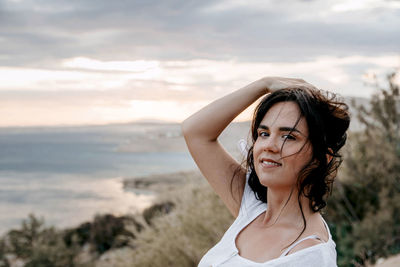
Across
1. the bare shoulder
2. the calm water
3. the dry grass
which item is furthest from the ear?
the calm water

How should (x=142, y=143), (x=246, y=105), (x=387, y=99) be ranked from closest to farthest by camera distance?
1. (x=246, y=105)
2. (x=387, y=99)
3. (x=142, y=143)

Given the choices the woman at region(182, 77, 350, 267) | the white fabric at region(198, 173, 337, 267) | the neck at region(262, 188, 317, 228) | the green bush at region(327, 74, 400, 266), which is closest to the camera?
the white fabric at region(198, 173, 337, 267)

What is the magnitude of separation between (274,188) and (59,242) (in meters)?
7.53

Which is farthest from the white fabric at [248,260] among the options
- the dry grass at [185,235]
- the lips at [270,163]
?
the dry grass at [185,235]

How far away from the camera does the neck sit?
1810 mm

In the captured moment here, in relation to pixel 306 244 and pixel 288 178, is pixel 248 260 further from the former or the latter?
pixel 288 178

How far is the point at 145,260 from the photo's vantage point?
6191 mm

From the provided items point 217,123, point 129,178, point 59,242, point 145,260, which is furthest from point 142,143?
point 217,123

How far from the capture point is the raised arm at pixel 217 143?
2078 mm

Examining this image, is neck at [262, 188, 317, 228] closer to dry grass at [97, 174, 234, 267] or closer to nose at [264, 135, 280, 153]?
nose at [264, 135, 280, 153]

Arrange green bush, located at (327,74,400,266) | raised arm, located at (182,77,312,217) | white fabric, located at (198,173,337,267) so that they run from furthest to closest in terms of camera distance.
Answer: green bush, located at (327,74,400,266) → raised arm, located at (182,77,312,217) → white fabric, located at (198,173,337,267)

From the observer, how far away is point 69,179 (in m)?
19.5

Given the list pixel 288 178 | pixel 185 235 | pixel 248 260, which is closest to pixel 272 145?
pixel 288 178

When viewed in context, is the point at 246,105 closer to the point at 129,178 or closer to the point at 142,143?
the point at 129,178
